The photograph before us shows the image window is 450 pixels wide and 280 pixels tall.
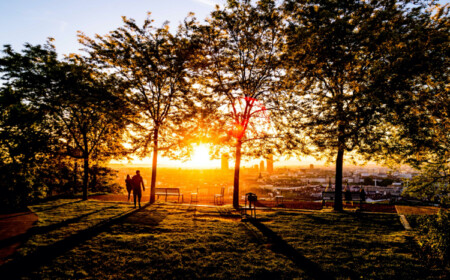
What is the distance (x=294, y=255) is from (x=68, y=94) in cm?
1600

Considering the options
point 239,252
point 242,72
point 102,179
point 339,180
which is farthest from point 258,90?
point 102,179

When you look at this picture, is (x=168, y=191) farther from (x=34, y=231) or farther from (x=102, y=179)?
(x=102, y=179)

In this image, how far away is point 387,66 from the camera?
9.84 metres

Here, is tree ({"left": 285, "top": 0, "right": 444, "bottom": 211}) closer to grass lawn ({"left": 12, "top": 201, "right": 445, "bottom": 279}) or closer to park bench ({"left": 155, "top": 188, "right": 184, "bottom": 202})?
grass lawn ({"left": 12, "top": 201, "right": 445, "bottom": 279})

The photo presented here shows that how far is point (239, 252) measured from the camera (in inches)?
255

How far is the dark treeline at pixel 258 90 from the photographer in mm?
10609

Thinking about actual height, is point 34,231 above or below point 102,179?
above

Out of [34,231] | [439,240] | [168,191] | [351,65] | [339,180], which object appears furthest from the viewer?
[168,191]

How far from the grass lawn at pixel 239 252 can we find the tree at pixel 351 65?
481 centimetres

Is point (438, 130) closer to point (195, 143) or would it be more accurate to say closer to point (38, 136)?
point (195, 143)

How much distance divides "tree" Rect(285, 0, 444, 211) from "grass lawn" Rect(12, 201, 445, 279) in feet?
15.8

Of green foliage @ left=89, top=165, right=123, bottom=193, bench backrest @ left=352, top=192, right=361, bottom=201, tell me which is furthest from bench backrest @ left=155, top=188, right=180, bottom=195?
green foliage @ left=89, top=165, right=123, bottom=193

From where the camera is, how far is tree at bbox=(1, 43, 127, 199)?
1406cm

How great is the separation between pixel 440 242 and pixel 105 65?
18856 millimetres
